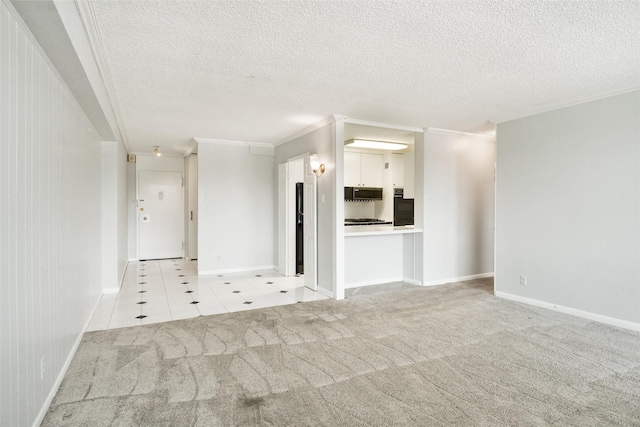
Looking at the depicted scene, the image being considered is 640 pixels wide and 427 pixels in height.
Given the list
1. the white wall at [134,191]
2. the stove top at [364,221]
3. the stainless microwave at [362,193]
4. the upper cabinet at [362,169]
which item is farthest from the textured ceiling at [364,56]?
the white wall at [134,191]

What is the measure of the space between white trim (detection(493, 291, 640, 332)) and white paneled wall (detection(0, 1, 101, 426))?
539 centimetres

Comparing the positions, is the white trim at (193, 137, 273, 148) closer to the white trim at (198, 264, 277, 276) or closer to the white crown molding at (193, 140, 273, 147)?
the white crown molding at (193, 140, 273, 147)

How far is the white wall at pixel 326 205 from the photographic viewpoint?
16.8ft

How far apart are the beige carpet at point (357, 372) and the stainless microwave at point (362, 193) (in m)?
4.01

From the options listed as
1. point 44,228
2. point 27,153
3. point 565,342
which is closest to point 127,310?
point 44,228

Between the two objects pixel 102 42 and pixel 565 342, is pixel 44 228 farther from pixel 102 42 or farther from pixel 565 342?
pixel 565 342

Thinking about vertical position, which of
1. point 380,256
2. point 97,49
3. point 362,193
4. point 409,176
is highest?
point 97,49

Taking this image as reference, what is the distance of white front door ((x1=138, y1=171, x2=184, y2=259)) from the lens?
28.7ft

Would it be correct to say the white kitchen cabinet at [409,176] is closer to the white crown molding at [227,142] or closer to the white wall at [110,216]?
the white crown molding at [227,142]

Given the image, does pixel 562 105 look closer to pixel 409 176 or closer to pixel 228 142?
pixel 409 176

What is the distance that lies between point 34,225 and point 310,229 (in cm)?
397

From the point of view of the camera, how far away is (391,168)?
844 cm

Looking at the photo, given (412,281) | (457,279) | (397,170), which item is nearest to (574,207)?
(457,279)

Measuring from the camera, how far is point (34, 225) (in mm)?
2182
